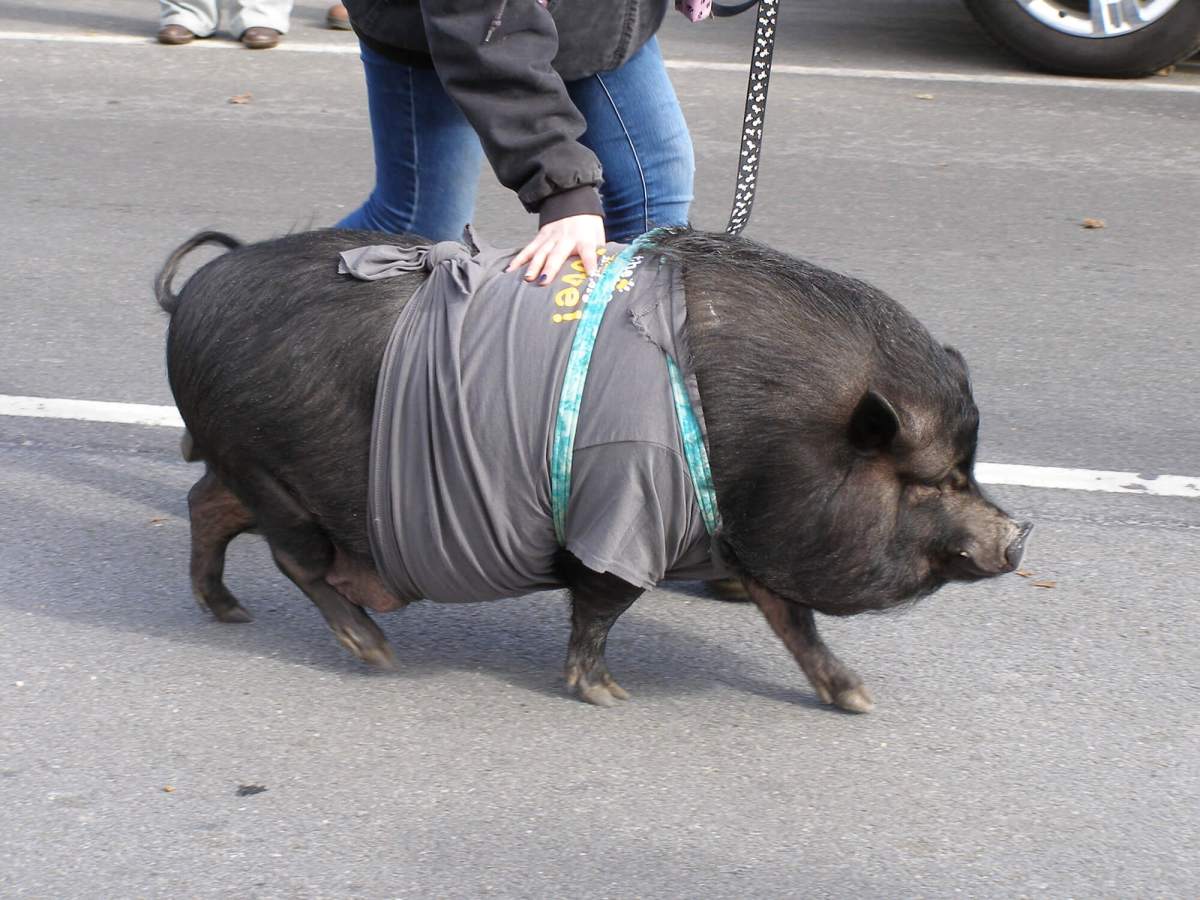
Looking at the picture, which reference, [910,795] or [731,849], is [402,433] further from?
[910,795]

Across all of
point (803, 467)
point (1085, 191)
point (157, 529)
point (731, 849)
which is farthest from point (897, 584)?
point (1085, 191)

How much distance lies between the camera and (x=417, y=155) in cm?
320

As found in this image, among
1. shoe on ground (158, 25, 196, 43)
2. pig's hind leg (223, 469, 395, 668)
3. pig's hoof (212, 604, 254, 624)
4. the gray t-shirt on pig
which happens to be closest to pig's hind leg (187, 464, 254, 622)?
pig's hoof (212, 604, 254, 624)

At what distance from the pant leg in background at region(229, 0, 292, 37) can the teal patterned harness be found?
548 centimetres

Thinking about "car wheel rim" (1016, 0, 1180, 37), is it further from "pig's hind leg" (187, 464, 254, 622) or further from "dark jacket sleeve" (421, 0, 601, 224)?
"pig's hind leg" (187, 464, 254, 622)

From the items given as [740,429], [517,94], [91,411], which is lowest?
[91,411]

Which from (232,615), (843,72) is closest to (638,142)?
(232,615)

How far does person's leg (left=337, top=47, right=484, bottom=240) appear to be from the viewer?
3107 millimetres

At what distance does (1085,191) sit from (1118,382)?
5.73ft

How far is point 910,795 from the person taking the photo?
2.58 metres

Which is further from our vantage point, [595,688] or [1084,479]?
[1084,479]

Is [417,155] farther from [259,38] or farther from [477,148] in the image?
A: [259,38]

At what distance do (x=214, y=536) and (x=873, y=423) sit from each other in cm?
134

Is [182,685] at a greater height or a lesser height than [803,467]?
lesser
